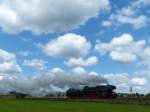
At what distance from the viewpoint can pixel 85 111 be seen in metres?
43.2

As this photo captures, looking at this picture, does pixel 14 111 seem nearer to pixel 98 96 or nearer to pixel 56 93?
pixel 98 96

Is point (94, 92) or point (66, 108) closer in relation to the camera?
point (66, 108)

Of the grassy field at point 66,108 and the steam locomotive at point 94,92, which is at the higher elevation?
the steam locomotive at point 94,92

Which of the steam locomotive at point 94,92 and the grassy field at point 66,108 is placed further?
the steam locomotive at point 94,92

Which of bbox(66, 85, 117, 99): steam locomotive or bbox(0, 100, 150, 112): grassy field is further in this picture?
bbox(66, 85, 117, 99): steam locomotive

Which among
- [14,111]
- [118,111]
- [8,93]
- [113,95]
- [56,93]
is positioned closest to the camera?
[14,111]

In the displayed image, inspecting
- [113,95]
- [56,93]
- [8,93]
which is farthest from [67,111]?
[8,93]

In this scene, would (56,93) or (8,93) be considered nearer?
(56,93)

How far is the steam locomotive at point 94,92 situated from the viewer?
4144 inches

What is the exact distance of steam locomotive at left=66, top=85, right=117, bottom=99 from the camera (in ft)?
345

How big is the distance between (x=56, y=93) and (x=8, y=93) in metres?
21.6

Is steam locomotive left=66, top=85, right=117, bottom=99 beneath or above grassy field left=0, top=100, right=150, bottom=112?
above

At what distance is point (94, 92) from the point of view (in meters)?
109

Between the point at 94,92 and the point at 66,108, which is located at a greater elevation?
the point at 94,92
